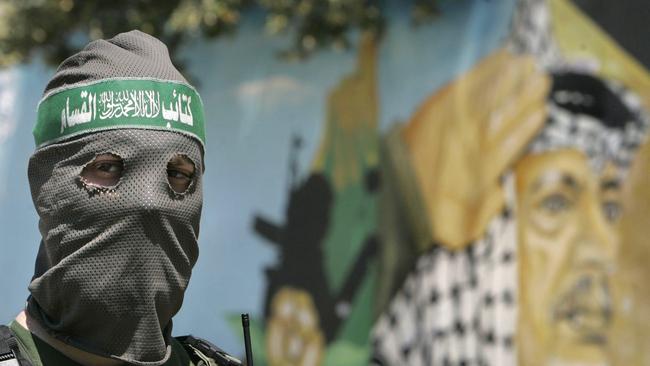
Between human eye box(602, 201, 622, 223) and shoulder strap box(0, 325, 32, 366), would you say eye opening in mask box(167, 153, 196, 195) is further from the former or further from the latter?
human eye box(602, 201, 622, 223)

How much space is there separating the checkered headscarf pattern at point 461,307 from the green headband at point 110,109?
4.25 meters

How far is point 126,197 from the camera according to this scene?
200 cm

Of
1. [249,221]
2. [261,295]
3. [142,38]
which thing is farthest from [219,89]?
[142,38]

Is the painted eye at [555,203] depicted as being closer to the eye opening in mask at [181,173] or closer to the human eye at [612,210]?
the human eye at [612,210]

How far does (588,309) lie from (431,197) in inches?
43.6

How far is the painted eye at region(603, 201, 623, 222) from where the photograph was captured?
586 centimetres

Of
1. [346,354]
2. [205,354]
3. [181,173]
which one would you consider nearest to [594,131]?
[346,354]

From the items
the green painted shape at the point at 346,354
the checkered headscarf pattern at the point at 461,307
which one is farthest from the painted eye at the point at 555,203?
the green painted shape at the point at 346,354

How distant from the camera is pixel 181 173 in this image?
2.10m

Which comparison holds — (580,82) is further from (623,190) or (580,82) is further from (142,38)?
(142,38)

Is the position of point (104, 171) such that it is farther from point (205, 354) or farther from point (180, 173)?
point (205, 354)

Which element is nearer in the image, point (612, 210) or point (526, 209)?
point (612, 210)

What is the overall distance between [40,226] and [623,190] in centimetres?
437

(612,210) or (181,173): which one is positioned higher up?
(612,210)
